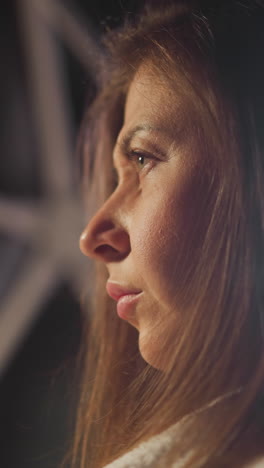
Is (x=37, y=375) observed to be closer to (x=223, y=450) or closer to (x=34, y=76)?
(x=223, y=450)

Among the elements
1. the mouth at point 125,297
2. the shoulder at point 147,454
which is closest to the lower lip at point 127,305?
the mouth at point 125,297

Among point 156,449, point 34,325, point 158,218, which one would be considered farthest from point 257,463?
point 34,325

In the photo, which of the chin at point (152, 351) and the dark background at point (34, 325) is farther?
the dark background at point (34, 325)

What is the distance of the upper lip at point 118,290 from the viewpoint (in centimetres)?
40

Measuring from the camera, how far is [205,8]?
15.8 inches

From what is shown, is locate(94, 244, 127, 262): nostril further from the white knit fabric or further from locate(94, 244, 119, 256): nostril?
the white knit fabric

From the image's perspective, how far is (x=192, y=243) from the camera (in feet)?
1.22

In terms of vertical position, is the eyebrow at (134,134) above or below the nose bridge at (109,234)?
above

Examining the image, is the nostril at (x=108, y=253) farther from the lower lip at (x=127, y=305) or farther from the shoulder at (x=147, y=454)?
the shoulder at (x=147, y=454)

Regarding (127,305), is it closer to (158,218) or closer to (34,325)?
(158,218)

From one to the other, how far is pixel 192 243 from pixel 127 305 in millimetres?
83

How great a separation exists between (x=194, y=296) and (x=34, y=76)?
43cm

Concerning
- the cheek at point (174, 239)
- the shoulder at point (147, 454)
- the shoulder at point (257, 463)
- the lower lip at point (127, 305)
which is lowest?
the shoulder at point (257, 463)

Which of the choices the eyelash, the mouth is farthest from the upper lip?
the eyelash
